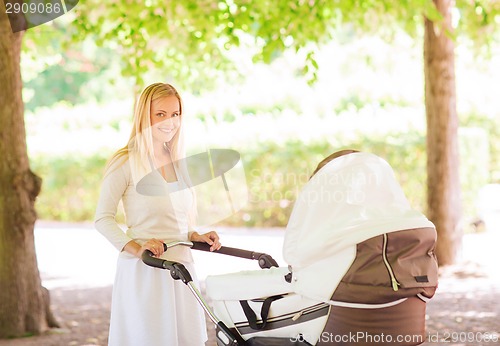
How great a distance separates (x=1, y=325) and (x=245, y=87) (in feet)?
52.7

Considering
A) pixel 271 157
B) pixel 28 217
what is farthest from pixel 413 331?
pixel 271 157

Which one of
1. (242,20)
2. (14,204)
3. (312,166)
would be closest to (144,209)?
(14,204)

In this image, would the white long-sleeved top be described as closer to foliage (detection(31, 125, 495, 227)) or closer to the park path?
the park path

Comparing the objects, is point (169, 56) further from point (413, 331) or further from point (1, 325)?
point (413, 331)

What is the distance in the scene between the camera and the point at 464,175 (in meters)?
13.8

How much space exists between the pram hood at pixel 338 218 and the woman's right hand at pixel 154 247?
2.38 ft

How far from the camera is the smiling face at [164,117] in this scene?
4.50 meters

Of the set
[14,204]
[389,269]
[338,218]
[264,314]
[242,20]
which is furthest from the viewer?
[242,20]

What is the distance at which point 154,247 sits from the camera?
14.0ft

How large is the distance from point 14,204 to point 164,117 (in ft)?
9.79

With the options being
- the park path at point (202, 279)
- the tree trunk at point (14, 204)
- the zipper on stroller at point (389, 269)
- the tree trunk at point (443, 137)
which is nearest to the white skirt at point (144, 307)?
the zipper on stroller at point (389, 269)

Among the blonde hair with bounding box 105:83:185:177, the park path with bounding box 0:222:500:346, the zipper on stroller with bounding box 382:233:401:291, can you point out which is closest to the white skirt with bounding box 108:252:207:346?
the blonde hair with bounding box 105:83:185:177

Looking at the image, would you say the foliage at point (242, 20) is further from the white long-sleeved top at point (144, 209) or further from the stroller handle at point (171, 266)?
→ the stroller handle at point (171, 266)

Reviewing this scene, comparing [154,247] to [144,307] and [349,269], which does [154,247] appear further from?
[349,269]
